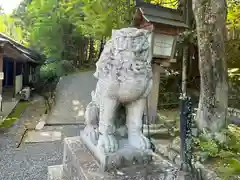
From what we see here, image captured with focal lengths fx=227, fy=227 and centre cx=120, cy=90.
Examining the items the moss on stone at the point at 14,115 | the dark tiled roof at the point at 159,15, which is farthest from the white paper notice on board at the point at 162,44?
the moss on stone at the point at 14,115

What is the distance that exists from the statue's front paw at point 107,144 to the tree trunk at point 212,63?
223 cm

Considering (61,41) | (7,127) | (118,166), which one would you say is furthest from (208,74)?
(61,41)

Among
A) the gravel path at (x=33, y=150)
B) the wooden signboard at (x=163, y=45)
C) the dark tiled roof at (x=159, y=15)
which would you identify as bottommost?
the gravel path at (x=33, y=150)

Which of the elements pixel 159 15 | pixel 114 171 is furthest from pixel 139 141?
pixel 159 15

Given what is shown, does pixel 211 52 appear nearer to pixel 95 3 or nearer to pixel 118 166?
pixel 118 166

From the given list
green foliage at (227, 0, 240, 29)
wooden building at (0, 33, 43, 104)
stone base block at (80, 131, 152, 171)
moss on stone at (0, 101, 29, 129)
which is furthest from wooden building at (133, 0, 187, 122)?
wooden building at (0, 33, 43, 104)

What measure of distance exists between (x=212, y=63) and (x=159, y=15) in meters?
1.22

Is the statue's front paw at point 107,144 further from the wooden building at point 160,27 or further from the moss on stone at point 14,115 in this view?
the moss on stone at point 14,115

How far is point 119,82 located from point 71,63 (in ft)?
38.4

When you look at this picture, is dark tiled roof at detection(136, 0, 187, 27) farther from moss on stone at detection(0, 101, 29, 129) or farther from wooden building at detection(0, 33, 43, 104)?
wooden building at detection(0, 33, 43, 104)

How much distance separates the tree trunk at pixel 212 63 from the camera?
3.47 metres

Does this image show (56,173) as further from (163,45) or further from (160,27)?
(160,27)

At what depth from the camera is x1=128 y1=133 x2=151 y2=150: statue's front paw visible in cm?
189

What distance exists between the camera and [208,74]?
355 cm
